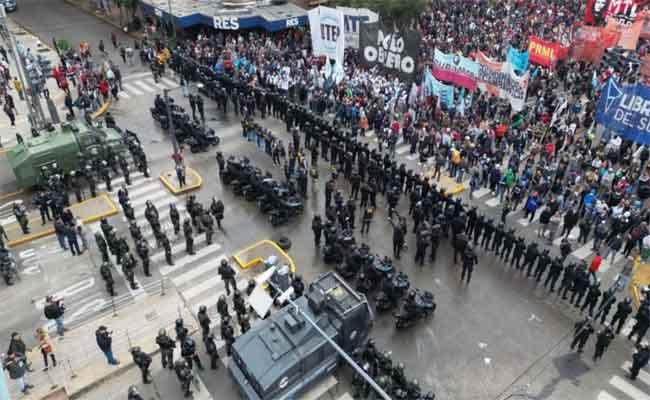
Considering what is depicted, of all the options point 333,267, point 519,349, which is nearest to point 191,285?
point 333,267

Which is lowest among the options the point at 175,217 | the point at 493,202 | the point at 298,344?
the point at 493,202

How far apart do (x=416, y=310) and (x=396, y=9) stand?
2947 cm

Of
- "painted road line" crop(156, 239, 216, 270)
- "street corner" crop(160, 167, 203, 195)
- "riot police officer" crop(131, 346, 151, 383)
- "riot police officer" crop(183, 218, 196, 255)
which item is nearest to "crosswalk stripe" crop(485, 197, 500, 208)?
"painted road line" crop(156, 239, 216, 270)

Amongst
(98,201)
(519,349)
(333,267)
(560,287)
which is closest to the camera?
(519,349)

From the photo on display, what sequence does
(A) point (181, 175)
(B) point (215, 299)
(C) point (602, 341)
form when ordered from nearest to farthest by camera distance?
1. (C) point (602, 341)
2. (B) point (215, 299)
3. (A) point (181, 175)

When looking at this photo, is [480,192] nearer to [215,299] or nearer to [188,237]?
[215,299]

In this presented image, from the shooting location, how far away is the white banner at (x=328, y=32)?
29.2 metres

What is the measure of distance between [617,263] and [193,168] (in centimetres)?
1867

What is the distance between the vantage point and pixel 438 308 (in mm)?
16844

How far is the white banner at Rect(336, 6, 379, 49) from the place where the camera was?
3083 centimetres

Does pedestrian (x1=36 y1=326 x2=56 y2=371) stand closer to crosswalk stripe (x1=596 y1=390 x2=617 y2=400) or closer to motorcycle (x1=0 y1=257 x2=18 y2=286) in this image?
motorcycle (x1=0 y1=257 x2=18 y2=286)

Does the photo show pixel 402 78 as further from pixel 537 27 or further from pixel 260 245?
pixel 537 27

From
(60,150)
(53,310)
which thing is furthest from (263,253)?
(60,150)

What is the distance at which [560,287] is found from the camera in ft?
56.4
